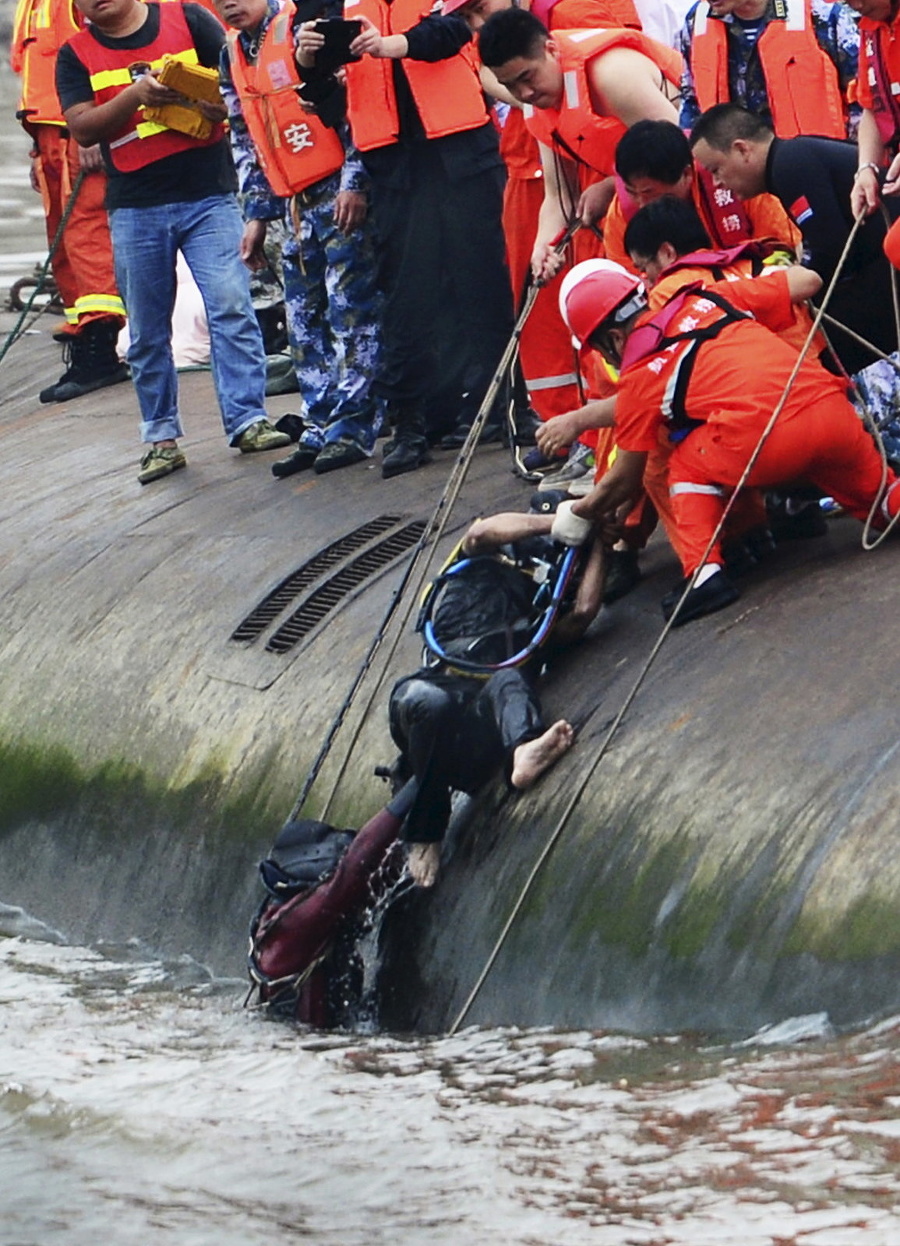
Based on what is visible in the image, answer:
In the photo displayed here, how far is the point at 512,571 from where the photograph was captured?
7.59 meters

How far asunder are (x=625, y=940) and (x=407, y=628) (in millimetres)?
2328

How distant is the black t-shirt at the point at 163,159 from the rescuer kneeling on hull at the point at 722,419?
422 centimetres

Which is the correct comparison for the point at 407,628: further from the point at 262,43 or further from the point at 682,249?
the point at 262,43

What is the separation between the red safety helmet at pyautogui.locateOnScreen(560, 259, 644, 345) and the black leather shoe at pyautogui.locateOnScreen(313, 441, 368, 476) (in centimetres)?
284

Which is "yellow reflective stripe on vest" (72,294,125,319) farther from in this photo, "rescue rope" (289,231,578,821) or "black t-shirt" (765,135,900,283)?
"black t-shirt" (765,135,900,283)

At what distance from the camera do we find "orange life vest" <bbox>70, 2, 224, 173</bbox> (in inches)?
429

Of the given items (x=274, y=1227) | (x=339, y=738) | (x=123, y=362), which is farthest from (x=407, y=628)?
(x=123, y=362)

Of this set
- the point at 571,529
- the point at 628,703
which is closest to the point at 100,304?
the point at 571,529

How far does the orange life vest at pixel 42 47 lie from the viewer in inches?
539

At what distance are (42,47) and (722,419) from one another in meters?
8.13

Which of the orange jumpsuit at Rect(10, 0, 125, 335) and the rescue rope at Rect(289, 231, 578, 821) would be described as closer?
the rescue rope at Rect(289, 231, 578, 821)

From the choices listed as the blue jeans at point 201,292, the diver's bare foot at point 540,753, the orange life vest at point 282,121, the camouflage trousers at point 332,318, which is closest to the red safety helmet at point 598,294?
the diver's bare foot at point 540,753

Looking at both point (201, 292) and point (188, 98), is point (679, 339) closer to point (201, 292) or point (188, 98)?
point (201, 292)

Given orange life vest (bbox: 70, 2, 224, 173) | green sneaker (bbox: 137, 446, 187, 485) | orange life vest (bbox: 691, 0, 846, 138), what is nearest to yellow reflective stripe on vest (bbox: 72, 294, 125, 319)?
orange life vest (bbox: 70, 2, 224, 173)
